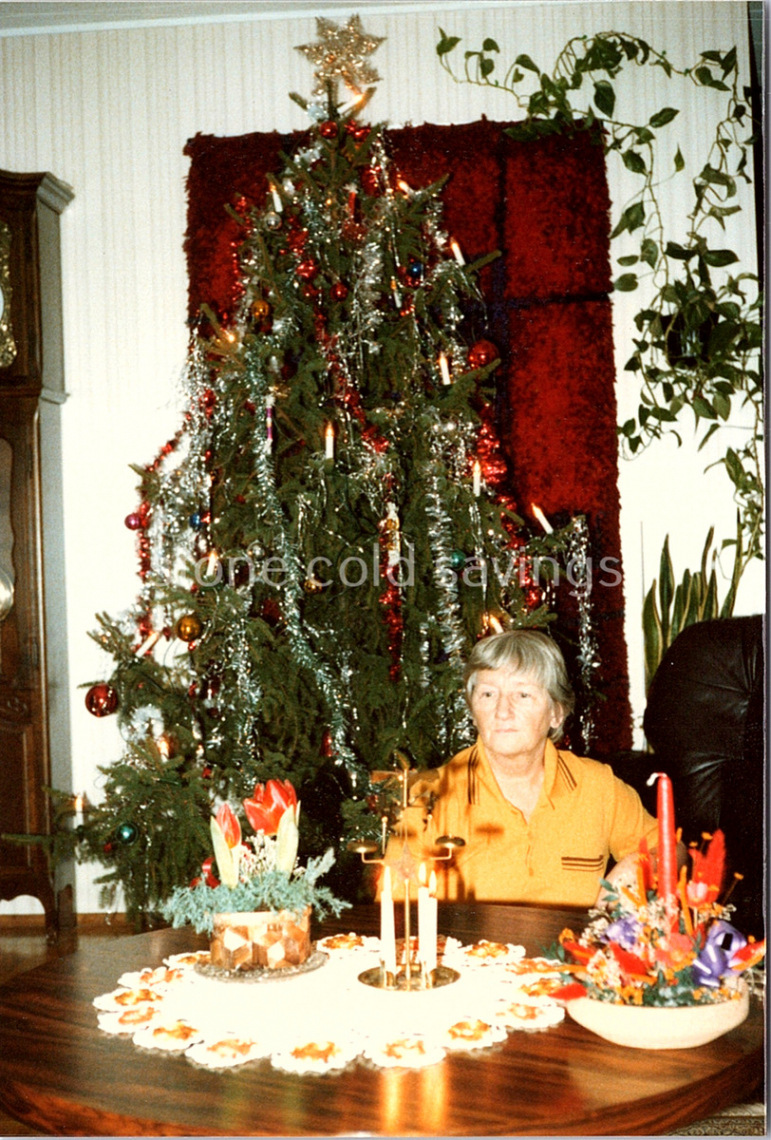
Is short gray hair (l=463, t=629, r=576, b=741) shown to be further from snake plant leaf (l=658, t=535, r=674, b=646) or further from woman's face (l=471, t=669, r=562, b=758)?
snake plant leaf (l=658, t=535, r=674, b=646)

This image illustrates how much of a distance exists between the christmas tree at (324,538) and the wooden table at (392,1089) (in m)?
1.85

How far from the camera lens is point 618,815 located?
228 cm

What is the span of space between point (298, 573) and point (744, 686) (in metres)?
1.30

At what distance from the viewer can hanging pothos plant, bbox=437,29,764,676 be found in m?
4.07

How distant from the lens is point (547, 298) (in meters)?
4.17

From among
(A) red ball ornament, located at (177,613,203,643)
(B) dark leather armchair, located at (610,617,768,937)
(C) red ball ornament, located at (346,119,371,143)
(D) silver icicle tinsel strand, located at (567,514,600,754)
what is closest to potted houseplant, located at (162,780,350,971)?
(B) dark leather armchair, located at (610,617,768,937)

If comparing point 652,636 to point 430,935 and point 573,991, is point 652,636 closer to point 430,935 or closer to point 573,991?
point 430,935

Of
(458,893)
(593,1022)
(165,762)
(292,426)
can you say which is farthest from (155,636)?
(593,1022)

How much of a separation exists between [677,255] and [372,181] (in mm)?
1249

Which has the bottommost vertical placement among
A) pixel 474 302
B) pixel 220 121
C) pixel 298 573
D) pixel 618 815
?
pixel 618 815

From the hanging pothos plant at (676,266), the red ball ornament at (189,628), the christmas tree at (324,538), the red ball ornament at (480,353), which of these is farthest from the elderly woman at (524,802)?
the hanging pothos plant at (676,266)

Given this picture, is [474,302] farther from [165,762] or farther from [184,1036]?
[184,1036]

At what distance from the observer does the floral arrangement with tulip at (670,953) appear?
52.2 inches

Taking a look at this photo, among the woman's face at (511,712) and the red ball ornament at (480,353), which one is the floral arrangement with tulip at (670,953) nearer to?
the woman's face at (511,712)
